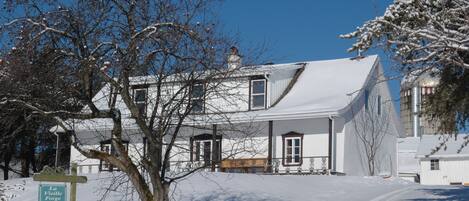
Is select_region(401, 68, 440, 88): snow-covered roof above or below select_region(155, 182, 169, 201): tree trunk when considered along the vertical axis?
above

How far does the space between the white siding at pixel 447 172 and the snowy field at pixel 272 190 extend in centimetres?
2475

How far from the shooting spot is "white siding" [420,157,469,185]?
49.7 metres

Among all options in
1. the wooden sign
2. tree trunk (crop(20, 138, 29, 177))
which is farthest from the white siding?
the wooden sign

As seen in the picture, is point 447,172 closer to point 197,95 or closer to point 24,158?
point 24,158

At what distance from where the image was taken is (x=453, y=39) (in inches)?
492

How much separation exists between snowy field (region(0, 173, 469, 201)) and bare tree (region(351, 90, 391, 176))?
27.2 feet

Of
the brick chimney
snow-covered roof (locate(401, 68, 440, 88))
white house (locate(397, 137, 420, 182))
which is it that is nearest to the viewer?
snow-covered roof (locate(401, 68, 440, 88))

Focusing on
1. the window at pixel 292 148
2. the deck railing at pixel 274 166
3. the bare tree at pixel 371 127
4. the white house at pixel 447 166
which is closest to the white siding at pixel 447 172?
Answer: the white house at pixel 447 166

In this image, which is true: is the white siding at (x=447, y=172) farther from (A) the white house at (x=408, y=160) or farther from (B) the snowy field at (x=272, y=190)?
(B) the snowy field at (x=272, y=190)

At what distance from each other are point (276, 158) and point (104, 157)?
18668mm

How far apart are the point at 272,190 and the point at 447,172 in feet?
101

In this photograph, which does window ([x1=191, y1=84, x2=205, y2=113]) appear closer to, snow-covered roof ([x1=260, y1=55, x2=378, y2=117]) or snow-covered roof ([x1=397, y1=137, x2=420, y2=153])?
snow-covered roof ([x1=260, y1=55, x2=378, y2=117])

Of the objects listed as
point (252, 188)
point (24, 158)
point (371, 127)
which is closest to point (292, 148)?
point (371, 127)

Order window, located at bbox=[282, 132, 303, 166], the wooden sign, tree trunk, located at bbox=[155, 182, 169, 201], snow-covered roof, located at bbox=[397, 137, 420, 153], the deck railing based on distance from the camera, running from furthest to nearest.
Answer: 1. snow-covered roof, located at bbox=[397, 137, 420, 153]
2. window, located at bbox=[282, 132, 303, 166]
3. the deck railing
4. tree trunk, located at bbox=[155, 182, 169, 201]
5. the wooden sign
